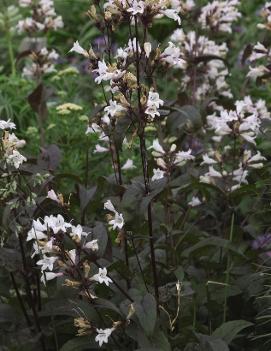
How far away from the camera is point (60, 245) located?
2365 millimetres

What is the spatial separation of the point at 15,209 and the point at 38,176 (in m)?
0.14

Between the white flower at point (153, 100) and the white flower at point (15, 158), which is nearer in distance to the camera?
the white flower at point (153, 100)

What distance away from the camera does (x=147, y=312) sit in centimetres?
242

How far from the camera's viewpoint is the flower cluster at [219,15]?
163 inches

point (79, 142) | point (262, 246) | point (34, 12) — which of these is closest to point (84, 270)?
point (262, 246)

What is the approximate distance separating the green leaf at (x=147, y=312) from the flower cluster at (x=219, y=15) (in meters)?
2.10

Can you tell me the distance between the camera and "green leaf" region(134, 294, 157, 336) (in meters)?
2.37

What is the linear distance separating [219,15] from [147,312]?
223 centimetres

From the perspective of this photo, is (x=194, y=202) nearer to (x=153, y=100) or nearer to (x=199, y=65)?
(x=153, y=100)

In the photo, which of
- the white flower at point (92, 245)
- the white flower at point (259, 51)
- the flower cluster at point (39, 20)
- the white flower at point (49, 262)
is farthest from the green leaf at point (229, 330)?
the flower cluster at point (39, 20)

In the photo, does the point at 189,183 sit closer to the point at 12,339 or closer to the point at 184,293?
the point at 184,293

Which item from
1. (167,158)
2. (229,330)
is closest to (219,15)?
(167,158)

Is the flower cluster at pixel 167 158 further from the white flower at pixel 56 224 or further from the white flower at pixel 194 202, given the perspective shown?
the white flower at pixel 56 224

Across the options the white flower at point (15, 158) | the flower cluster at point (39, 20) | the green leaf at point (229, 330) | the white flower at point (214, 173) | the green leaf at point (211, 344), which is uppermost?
the flower cluster at point (39, 20)
